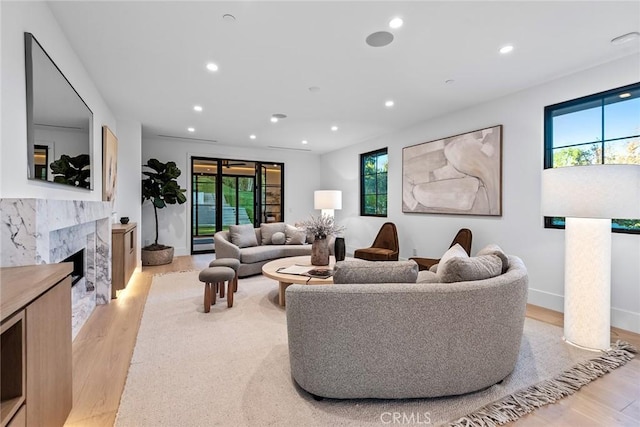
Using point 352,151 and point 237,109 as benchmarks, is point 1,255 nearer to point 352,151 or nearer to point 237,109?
point 237,109

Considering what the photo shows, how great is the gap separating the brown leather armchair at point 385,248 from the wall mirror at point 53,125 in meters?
3.86

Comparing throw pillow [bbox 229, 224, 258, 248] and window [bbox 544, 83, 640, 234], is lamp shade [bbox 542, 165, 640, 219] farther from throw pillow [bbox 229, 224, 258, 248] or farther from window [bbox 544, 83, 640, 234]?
throw pillow [bbox 229, 224, 258, 248]

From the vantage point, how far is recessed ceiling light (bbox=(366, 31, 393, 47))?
255 cm

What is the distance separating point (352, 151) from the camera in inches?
278

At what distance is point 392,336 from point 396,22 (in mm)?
2308

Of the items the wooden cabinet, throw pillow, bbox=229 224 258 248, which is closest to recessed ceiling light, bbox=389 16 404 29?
throw pillow, bbox=229 224 258 248

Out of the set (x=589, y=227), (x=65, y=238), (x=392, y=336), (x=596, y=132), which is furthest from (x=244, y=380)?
(x=596, y=132)

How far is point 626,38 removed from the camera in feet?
8.46

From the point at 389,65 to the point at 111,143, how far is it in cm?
399

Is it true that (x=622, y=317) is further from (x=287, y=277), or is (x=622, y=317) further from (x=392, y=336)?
(x=287, y=277)

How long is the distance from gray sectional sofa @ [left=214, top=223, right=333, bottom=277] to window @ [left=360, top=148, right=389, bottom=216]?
1719 millimetres

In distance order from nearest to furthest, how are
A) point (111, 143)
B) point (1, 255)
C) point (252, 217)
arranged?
1. point (1, 255)
2. point (111, 143)
3. point (252, 217)

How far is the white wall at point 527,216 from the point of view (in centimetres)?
292

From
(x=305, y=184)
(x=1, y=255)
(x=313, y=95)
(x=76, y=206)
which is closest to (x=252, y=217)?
(x=305, y=184)
